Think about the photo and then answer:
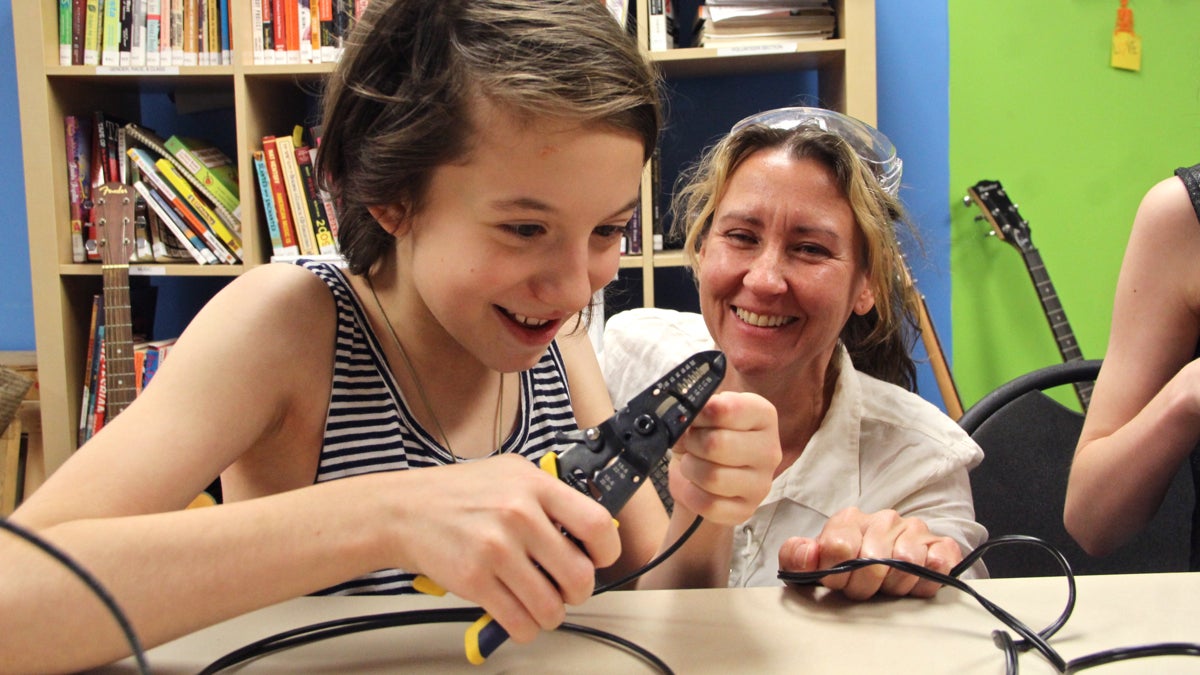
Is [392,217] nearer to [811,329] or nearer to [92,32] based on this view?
[811,329]

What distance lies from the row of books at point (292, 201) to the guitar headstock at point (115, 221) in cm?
28

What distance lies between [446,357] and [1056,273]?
183 centimetres

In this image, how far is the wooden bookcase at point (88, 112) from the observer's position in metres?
1.94

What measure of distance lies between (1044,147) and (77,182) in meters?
2.25

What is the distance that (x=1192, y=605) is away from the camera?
2.03 ft

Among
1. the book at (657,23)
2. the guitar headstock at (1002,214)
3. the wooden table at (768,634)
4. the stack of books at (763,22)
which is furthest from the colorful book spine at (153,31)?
the guitar headstock at (1002,214)

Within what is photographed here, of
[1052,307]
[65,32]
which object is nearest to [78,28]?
[65,32]

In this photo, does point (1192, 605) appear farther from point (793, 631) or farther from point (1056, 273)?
point (1056, 273)

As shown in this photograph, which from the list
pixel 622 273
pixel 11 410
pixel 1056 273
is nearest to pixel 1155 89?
pixel 1056 273

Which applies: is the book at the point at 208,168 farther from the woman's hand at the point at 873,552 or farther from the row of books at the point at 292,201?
the woman's hand at the point at 873,552

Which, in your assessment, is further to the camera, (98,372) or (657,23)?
(98,372)

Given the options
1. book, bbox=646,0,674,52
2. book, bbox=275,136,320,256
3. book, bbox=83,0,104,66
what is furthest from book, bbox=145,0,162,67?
book, bbox=646,0,674,52

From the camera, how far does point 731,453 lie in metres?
0.61

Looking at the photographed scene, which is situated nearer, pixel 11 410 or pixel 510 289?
pixel 510 289
